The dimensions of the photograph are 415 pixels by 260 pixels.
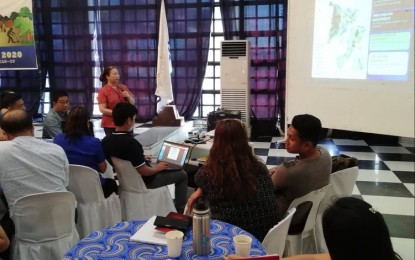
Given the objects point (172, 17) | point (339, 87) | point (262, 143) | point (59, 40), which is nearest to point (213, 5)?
point (172, 17)

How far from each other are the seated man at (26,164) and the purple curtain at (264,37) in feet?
16.2

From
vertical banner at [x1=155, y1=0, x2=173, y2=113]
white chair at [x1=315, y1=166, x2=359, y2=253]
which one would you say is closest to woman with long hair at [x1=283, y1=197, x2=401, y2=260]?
white chair at [x1=315, y1=166, x2=359, y2=253]

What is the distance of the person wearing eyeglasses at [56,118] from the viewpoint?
12.5 feet

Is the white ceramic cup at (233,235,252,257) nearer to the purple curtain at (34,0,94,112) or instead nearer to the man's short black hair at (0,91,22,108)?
the man's short black hair at (0,91,22,108)

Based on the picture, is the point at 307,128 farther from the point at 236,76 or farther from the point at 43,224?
the point at 236,76

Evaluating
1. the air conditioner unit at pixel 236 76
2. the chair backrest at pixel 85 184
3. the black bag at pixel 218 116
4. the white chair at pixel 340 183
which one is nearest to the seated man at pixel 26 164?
the chair backrest at pixel 85 184

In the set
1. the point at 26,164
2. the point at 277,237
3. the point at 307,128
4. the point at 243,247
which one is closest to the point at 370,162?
the point at 307,128

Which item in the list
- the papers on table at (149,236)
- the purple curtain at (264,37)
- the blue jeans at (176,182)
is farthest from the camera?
the purple curtain at (264,37)

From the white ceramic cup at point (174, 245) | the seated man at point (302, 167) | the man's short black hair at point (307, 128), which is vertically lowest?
the white ceramic cup at point (174, 245)

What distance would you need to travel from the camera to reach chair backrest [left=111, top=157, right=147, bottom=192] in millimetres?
2773

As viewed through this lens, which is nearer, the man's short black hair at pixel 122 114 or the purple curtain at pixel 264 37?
the man's short black hair at pixel 122 114

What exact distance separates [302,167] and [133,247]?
1086mm

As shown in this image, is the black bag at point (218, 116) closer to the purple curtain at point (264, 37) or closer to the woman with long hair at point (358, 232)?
the purple curtain at point (264, 37)

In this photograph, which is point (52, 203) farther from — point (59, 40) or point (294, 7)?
point (59, 40)
